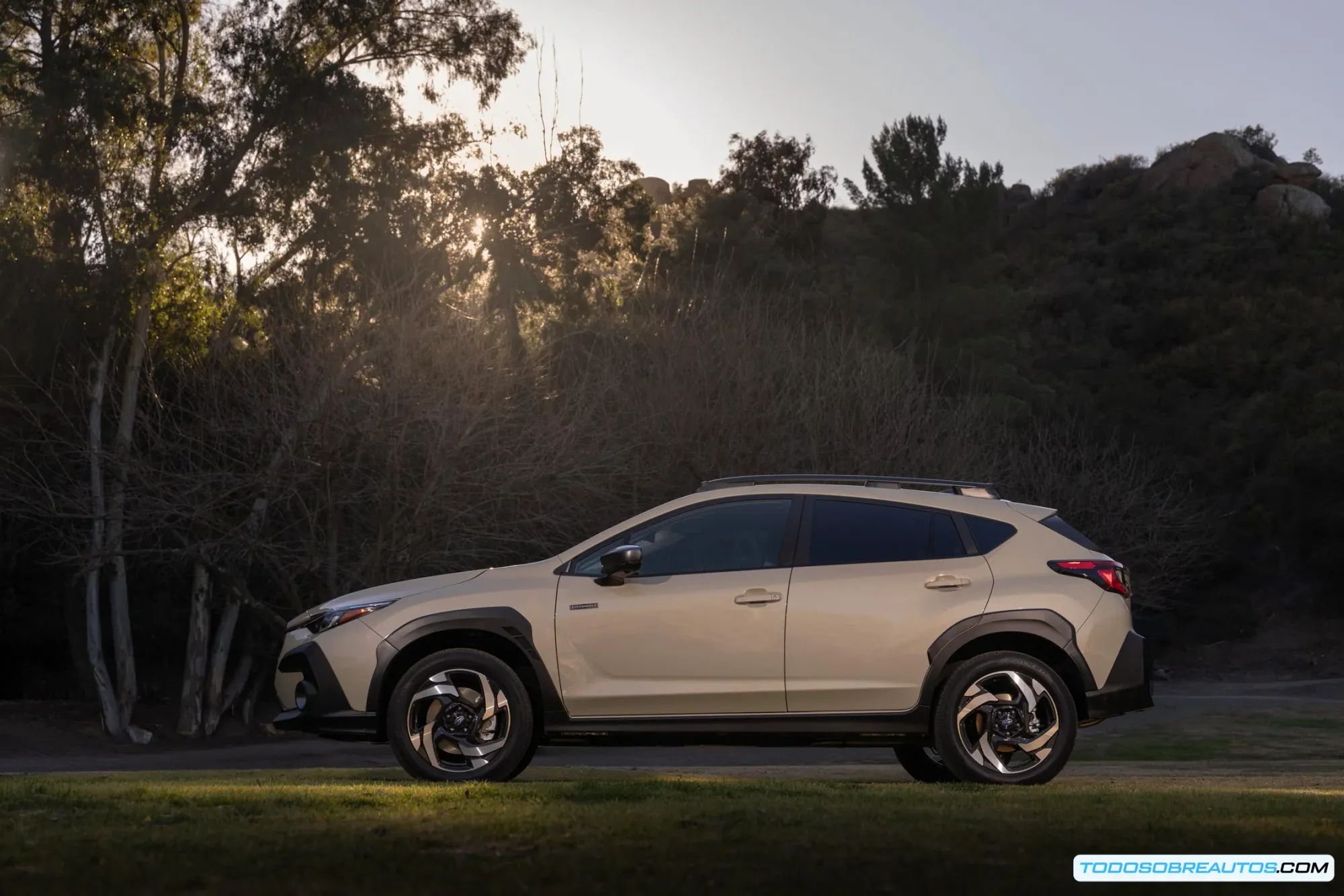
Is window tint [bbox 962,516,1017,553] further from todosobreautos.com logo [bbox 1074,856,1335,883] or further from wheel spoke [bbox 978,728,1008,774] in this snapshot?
todosobreautos.com logo [bbox 1074,856,1335,883]

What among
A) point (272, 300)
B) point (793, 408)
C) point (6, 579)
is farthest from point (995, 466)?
point (6, 579)

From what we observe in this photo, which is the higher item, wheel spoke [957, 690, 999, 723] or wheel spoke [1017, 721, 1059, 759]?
wheel spoke [957, 690, 999, 723]

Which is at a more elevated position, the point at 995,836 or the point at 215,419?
the point at 215,419

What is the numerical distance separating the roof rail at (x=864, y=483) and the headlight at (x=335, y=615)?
1947mm

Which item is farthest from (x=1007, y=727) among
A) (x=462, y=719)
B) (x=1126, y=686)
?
Result: (x=462, y=719)

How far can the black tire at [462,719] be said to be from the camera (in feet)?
27.5

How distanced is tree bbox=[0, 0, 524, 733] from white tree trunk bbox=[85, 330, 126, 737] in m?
0.05

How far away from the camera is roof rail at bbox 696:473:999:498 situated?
8.72 meters

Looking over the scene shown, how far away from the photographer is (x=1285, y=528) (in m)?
49.5

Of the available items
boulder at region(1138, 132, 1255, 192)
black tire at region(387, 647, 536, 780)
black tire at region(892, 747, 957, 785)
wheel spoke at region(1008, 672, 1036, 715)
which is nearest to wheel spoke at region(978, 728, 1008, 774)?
wheel spoke at region(1008, 672, 1036, 715)

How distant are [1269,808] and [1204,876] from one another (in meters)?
2.21

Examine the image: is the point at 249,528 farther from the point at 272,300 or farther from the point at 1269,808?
the point at 1269,808

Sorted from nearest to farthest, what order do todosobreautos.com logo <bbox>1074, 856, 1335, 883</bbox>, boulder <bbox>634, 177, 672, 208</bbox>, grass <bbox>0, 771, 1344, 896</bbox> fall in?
grass <bbox>0, 771, 1344, 896</bbox>
todosobreautos.com logo <bbox>1074, 856, 1335, 883</bbox>
boulder <bbox>634, 177, 672, 208</bbox>

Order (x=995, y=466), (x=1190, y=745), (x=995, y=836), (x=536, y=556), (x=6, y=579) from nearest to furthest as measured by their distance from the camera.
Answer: (x=995, y=836), (x=1190, y=745), (x=536, y=556), (x=6, y=579), (x=995, y=466)
